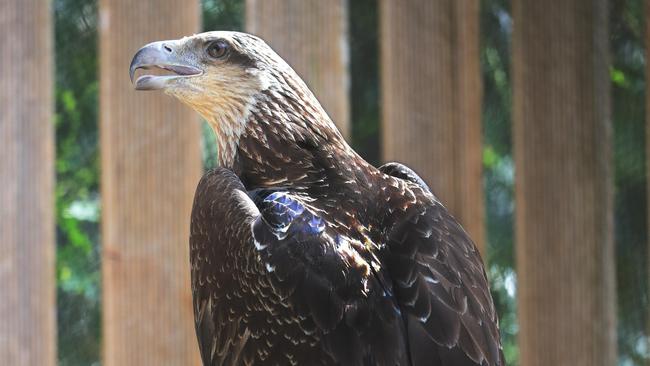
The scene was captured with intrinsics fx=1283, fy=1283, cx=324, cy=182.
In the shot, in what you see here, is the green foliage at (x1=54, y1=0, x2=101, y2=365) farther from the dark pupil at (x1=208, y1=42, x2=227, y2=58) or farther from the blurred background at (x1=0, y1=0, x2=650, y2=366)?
the dark pupil at (x1=208, y1=42, x2=227, y2=58)

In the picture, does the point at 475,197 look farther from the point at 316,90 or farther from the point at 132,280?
the point at 132,280

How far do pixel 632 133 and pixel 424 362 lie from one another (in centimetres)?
185

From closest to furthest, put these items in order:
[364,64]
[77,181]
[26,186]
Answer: [26,186] < [364,64] < [77,181]

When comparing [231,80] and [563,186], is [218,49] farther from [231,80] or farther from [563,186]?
[563,186]

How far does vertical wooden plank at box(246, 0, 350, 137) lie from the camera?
3.82m

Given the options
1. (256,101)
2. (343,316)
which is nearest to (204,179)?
(256,101)

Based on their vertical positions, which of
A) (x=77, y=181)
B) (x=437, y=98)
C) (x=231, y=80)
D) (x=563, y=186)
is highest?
(x=231, y=80)

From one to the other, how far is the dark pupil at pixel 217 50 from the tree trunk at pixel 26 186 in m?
0.62

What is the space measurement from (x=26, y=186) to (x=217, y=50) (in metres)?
0.76

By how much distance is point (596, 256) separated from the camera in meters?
3.89

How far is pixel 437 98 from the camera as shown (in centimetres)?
391

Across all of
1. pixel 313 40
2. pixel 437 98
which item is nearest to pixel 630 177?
pixel 437 98

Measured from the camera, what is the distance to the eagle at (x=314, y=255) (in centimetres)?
285

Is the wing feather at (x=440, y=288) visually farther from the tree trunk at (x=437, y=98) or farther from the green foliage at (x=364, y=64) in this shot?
the green foliage at (x=364, y=64)
